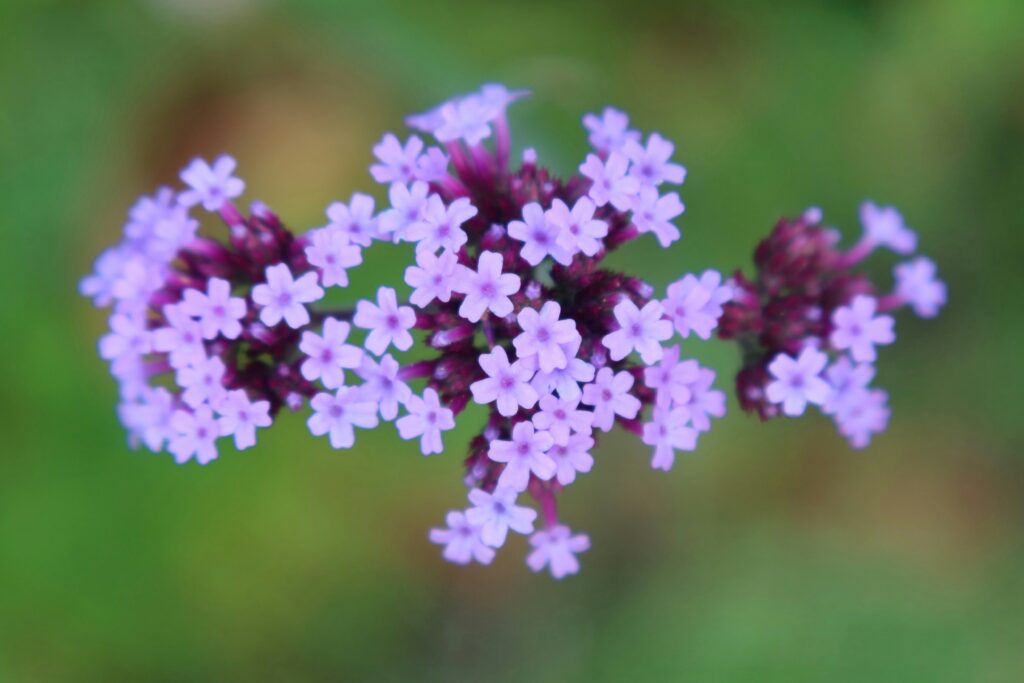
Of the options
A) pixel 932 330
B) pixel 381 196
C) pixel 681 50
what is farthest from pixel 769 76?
pixel 381 196

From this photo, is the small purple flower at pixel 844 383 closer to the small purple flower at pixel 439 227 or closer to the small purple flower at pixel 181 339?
the small purple flower at pixel 439 227

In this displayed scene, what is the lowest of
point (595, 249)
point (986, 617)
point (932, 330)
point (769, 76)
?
point (595, 249)

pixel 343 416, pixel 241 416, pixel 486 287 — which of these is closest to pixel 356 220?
pixel 486 287

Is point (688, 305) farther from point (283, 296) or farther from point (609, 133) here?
point (283, 296)

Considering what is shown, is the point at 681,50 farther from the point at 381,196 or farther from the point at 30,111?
the point at 30,111

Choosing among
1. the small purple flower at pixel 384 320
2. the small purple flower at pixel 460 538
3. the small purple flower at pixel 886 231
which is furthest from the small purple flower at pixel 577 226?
the small purple flower at pixel 886 231

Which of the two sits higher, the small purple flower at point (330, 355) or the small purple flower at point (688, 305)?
the small purple flower at point (688, 305)
